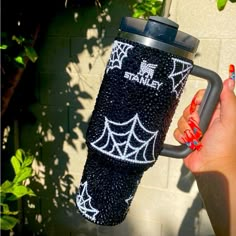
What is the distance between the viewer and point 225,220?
2.38ft

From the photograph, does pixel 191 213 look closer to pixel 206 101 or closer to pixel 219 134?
pixel 219 134

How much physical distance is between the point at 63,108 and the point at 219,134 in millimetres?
961

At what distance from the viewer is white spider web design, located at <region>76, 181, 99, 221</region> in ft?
2.19

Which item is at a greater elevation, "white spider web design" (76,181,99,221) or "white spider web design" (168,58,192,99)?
"white spider web design" (168,58,192,99)

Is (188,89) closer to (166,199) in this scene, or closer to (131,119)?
(166,199)

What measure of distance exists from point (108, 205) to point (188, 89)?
2.69 feet

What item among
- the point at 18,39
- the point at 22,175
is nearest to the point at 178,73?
the point at 22,175

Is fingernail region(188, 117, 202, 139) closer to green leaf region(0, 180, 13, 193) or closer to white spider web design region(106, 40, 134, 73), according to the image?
white spider web design region(106, 40, 134, 73)

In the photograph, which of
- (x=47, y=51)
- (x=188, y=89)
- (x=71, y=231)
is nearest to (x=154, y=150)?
(x=188, y=89)

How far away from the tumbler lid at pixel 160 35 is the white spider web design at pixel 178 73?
0.05 ft

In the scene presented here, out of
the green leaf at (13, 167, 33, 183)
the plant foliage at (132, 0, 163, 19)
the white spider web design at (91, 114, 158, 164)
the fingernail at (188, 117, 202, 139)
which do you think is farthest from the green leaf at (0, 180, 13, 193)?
the plant foliage at (132, 0, 163, 19)

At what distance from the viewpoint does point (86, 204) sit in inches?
26.5

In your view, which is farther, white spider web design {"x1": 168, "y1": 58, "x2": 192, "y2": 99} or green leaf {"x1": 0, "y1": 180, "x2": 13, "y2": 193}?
green leaf {"x1": 0, "y1": 180, "x2": 13, "y2": 193}

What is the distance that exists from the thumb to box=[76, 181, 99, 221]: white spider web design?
13.7 inches
